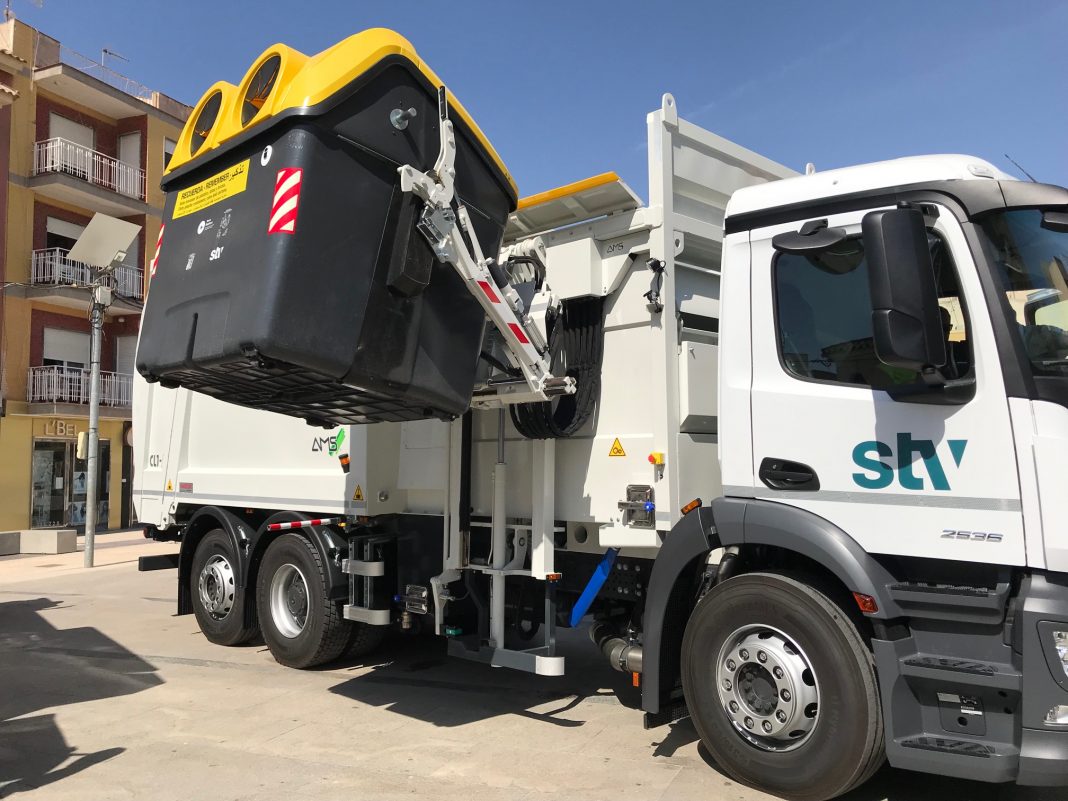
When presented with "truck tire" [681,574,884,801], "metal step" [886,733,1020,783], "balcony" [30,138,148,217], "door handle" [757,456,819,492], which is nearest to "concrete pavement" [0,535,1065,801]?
"truck tire" [681,574,884,801]

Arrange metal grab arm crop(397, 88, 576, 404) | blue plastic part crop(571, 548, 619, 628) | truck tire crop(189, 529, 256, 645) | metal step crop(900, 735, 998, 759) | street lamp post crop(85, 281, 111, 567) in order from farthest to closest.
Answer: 1. street lamp post crop(85, 281, 111, 567)
2. truck tire crop(189, 529, 256, 645)
3. blue plastic part crop(571, 548, 619, 628)
4. metal grab arm crop(397, 88, 576, 404)
5. metal step crop(900, 735, 998, 759)

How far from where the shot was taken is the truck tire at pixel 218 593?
272 inches

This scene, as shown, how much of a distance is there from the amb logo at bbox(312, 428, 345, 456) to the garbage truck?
9 centimetres

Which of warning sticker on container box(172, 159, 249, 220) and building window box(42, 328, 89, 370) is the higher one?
building window box(42, 328, 89, 370)

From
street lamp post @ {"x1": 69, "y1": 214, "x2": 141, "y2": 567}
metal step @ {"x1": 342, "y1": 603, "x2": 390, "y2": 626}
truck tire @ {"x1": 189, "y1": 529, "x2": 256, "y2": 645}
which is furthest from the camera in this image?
street lamp post @ {"x1": 69, "y1": 214, "x2": 141, "y2": 567}

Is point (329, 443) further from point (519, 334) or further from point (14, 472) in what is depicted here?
point (14, 472)

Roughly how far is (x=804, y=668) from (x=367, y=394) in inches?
96.1

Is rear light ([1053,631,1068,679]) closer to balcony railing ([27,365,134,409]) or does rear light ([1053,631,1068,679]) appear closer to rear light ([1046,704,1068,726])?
rear light ([1046,704,1068,726])

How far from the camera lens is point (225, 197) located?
430 cm

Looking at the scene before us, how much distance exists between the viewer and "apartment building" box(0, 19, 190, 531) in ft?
65.9

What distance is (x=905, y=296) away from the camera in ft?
10.1

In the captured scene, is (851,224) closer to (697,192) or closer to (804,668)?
(697,192)

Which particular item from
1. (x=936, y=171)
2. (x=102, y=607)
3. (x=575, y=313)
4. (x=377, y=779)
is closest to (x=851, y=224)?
(x=936, y=171)

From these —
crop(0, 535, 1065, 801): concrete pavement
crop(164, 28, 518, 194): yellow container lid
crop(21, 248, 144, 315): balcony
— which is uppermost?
crop(21, 248, 144, 315): balcony
